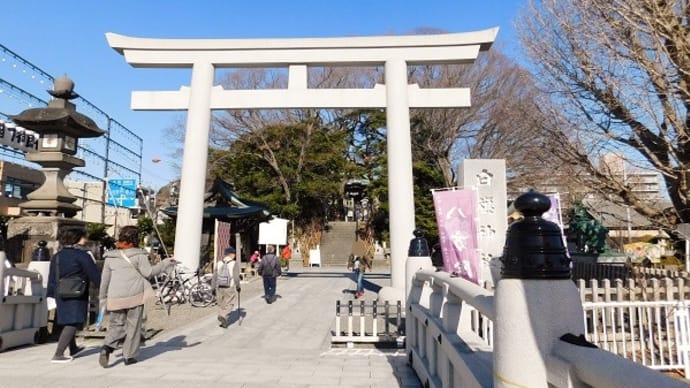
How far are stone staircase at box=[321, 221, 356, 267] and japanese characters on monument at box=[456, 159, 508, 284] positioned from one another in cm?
2052

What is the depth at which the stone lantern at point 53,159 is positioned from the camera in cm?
977

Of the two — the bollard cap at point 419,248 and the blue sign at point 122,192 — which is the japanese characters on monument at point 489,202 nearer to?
the bollard cap at point 419,248

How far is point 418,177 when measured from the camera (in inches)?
1063

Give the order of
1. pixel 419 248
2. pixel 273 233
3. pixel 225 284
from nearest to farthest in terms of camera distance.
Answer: pixel 419 248, pixel 225 284, pixel 273 233

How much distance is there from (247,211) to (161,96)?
Result: 9016 millimetres

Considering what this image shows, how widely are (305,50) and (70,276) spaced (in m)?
9.45

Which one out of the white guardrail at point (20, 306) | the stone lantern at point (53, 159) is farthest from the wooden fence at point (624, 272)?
the stone lantern at point (53, 159)

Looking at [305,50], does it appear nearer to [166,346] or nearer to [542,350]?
[166,346]

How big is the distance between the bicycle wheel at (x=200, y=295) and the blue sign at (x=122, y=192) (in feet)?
66.8

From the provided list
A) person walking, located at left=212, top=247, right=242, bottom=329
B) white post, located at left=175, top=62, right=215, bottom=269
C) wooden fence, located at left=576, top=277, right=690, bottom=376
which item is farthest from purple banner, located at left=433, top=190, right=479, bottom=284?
white post, located at left=175, top=62, right=215, bottom=269

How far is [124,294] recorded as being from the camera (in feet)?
17.1

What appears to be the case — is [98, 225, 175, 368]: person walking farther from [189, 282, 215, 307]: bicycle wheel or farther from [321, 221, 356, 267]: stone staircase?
[321, 221, 356, 267]: stone staircase

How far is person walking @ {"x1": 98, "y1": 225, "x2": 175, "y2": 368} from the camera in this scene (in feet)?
17.0

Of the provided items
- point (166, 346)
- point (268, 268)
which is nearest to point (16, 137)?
point (268, 268)
